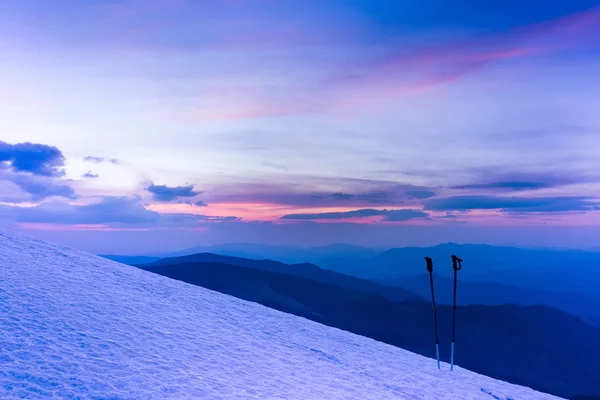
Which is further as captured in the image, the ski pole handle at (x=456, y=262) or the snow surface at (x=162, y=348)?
the ski pole handle at (x=456, y=262)

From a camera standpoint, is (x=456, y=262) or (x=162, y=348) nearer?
(x=162, y=348)

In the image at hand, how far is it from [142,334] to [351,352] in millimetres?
5928

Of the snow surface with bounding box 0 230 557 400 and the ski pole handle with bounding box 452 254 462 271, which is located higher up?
the ski pole handle with bounding box 452 254 462 271

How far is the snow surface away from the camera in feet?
23.3

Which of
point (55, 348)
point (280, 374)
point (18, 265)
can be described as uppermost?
point (18, 265)

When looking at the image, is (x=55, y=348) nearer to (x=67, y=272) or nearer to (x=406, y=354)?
(x=67, y=272)

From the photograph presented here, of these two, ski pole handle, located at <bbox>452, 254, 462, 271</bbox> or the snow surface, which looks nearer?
the snow surface

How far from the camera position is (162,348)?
8766mm

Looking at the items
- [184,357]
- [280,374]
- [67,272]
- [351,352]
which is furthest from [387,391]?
[67,272]

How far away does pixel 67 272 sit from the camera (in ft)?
40.8

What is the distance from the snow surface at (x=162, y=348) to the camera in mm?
7102

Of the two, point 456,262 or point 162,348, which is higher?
point 456,262

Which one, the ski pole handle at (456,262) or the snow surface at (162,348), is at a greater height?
the ski pole handle at (456,262)

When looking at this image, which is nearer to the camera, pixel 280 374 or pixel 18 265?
pixel 280 374
